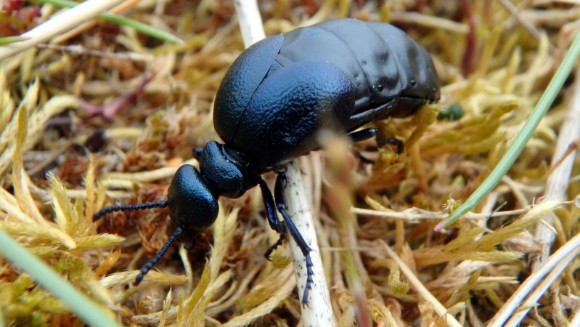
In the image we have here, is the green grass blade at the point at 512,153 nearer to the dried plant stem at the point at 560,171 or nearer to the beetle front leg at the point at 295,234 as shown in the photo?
the dried plant stem at the point at 560,171

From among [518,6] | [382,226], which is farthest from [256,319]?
[518,6]

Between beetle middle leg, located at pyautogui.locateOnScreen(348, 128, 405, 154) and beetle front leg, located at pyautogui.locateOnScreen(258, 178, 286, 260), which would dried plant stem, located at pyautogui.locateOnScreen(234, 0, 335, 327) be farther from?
beetle middle leg, located at pyautogui.locateOnScreen(348, 128, 405, 154)

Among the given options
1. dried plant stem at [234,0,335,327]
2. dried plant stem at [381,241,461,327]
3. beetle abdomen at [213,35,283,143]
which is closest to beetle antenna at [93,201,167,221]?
beetle abdomen at [213,35,283,143]

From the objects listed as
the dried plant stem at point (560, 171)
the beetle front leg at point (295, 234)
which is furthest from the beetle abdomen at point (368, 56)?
A: the dried plant stem at point (560, 171)

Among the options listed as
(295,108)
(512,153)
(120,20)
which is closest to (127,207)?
(295,108)

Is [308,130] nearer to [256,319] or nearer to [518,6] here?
[256,319]

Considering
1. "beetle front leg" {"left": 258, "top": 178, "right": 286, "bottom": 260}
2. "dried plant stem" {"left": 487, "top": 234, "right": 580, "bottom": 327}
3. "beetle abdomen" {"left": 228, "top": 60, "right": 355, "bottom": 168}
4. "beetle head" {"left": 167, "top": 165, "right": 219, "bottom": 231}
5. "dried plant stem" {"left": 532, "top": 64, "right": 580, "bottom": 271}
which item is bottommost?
"dried plant stem" {"left": 487, "top": 234, "right": 580, "bottom": 327}
